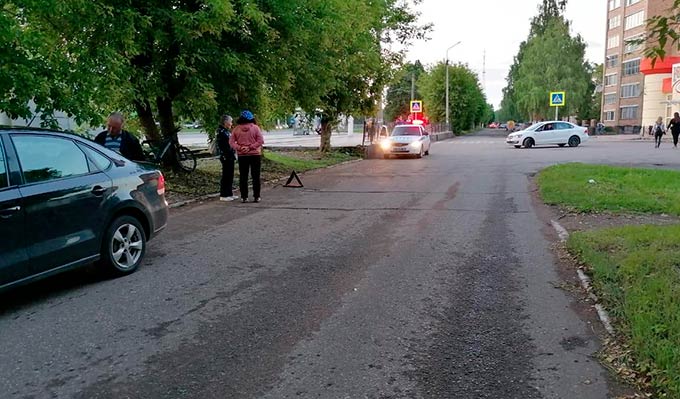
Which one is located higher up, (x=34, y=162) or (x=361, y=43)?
(x=361, y=43)

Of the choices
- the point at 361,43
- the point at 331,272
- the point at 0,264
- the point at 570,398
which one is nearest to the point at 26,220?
the point at 0,264

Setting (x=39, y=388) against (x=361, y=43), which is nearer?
(x=39, y=388)

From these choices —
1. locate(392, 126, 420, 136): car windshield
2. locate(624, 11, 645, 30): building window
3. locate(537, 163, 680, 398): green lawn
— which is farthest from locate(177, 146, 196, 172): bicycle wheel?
locate(624, 11, 645, 30): building window

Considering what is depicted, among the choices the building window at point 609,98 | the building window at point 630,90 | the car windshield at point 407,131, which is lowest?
the car windshield at point 407,131

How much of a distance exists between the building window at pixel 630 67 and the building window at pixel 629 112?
4.35m

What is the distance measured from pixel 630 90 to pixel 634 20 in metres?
8.67

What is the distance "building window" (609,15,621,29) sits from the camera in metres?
81.4

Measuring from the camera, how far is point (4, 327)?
15.7ft

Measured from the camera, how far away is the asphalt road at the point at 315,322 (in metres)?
3.81

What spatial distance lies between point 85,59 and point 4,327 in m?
5.29

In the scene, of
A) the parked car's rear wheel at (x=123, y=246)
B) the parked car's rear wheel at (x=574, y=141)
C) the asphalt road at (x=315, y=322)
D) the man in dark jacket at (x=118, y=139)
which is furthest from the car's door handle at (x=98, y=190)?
the parked car's rear wheel at (x=574, y=141)

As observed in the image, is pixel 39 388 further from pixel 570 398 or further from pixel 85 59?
pixel 85 59

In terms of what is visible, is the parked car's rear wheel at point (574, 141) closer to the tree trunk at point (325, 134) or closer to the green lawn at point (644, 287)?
the tree trunk at point (325, 134)

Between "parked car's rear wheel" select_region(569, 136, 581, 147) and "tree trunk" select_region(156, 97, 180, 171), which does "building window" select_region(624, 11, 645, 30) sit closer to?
"parked car's rear wheel" select_region(569, 136, 581, 147)
